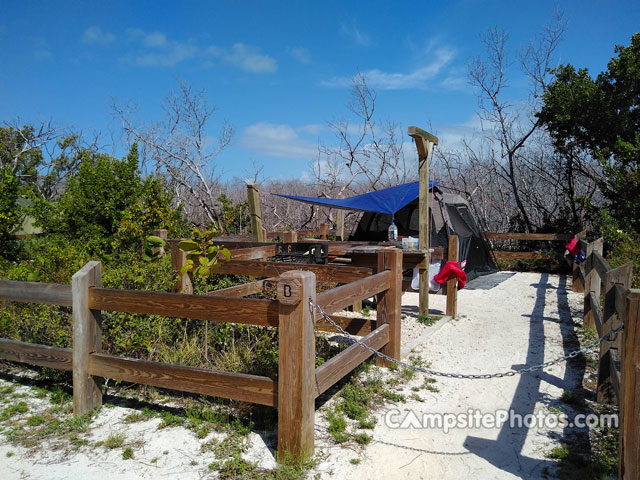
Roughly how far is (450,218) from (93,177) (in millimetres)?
6939

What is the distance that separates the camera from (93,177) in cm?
738

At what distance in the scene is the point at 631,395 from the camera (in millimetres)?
2215

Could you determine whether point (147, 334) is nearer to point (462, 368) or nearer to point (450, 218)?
point (462, 368)

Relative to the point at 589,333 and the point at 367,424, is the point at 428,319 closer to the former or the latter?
the point at 589,333

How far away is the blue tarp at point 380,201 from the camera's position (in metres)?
8.64

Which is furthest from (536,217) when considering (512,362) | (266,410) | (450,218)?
(266,410)

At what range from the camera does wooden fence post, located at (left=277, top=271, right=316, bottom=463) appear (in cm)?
272

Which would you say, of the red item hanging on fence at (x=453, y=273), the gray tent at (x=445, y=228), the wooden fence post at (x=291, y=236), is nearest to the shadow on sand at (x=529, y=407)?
the red item hanging on fence at (x=453, y=273)

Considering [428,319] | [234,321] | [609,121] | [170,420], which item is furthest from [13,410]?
[609,121]

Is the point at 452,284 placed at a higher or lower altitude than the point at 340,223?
lower

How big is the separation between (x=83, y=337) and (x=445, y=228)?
26.1ft

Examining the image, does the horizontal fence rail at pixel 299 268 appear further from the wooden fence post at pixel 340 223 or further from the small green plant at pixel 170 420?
the wooden fence post at pixel 340 223

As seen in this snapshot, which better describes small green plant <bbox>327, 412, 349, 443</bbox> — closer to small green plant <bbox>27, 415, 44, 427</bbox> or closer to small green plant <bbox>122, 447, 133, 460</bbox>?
small green plant <bbox>122, 447, 133, 460</bbox>

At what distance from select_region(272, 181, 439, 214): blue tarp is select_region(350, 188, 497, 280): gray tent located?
630mm
